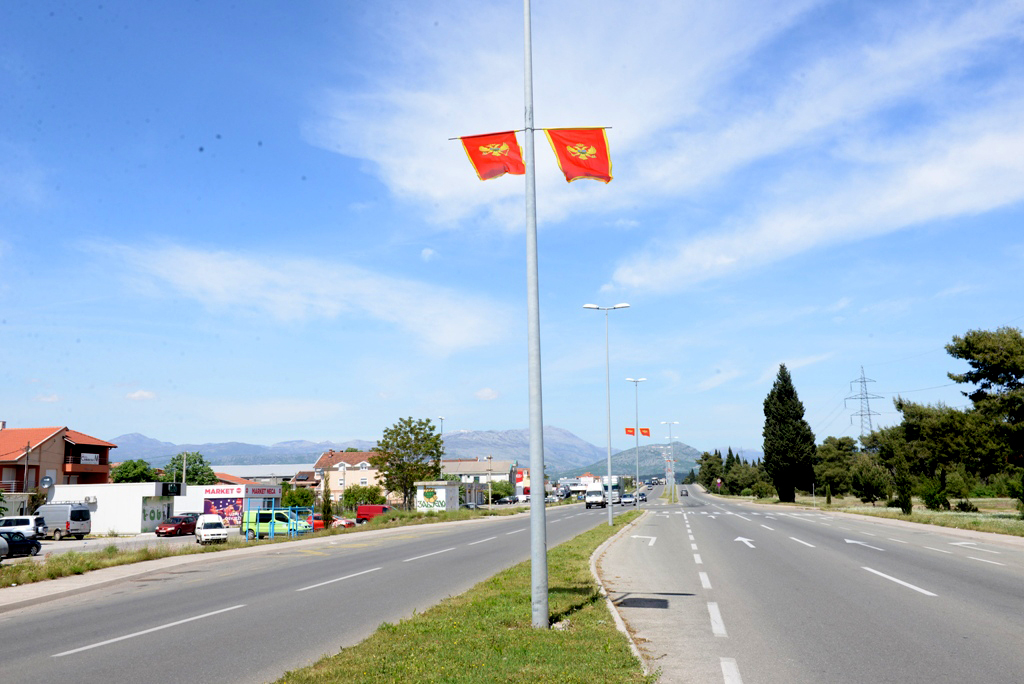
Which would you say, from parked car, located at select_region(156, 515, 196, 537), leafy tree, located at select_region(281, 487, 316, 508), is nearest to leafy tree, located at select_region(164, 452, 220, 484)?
leafy tree, located at select_region(281, 487, 316, 508)

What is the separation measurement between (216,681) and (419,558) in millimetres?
16462

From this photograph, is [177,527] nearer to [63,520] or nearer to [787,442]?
[63,520]

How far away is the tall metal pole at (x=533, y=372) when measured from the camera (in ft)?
30.9

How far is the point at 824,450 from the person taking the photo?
90.7 meters

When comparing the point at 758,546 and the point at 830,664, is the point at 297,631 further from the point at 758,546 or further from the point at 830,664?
the point at 758,546

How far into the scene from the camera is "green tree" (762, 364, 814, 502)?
75875 millimetres

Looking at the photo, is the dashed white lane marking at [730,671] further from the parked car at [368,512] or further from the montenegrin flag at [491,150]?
the parked car at [368,512]

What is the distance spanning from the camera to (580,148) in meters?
11.0

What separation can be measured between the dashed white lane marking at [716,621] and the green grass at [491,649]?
1471 mm

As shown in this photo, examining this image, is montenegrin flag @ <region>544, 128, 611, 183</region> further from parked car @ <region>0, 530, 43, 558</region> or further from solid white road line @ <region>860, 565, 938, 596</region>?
parked car @ <region>0, 530, 43, 558</region>

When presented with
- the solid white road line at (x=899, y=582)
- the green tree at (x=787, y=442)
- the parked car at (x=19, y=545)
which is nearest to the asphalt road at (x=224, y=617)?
the solid white road line at (x=899, y=582)

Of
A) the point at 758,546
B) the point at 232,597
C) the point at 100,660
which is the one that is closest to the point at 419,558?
the point at 232,597

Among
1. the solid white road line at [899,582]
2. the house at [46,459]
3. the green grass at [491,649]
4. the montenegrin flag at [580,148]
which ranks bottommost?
the solid white road line at [899,582]

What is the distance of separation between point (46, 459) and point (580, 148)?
7236cm
